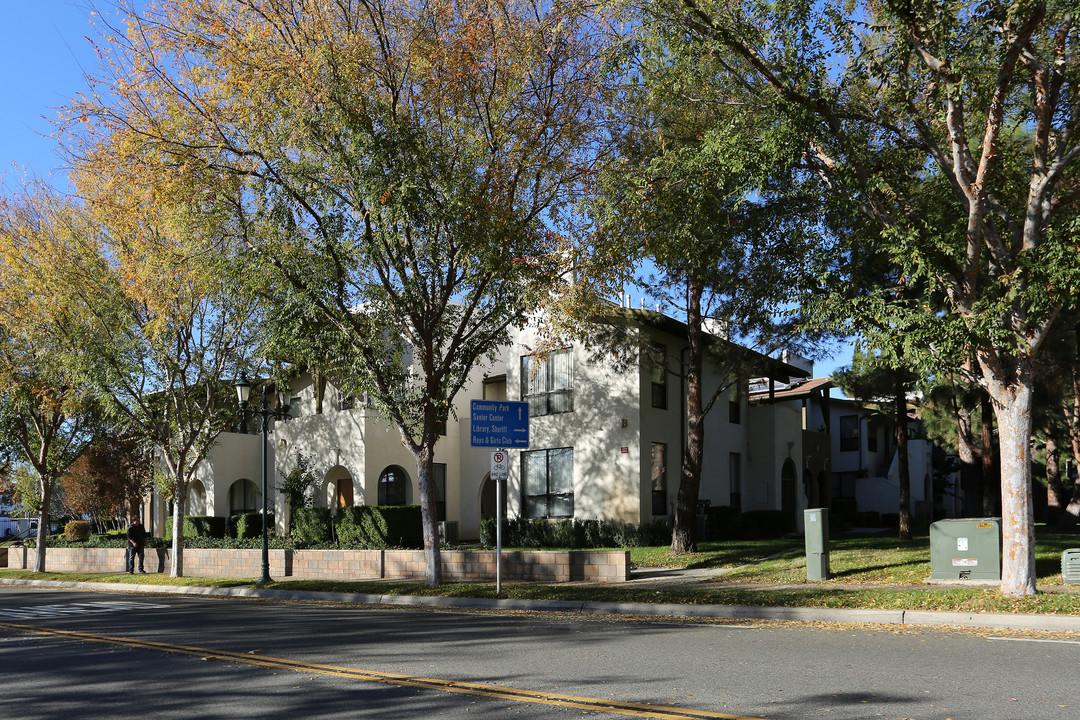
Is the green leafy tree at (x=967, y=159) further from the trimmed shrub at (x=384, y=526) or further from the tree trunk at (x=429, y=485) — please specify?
the trimmed shrub at (x=384, y=526)

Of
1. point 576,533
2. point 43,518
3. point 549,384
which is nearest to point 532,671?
point 576,533

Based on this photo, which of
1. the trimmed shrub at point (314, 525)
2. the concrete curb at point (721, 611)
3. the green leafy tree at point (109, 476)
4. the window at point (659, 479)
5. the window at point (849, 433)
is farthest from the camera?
the window at point (849, 433)

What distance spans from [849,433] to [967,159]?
33466 millimetres

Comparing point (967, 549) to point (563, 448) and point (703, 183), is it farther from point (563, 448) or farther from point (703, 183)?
point (563, 448)

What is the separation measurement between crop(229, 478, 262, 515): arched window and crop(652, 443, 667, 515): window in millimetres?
18114

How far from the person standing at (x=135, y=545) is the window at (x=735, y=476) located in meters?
19.3

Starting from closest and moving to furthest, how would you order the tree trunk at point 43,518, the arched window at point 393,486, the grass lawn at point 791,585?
the grass lawn at point 791,585
the tree trunk at point 43,518
the arched window at point 393,486

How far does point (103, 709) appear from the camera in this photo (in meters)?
7.40

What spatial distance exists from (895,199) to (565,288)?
6.97 m

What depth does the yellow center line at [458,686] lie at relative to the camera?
6.68m

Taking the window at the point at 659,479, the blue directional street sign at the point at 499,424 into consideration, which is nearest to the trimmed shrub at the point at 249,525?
the window at the point at 659,479

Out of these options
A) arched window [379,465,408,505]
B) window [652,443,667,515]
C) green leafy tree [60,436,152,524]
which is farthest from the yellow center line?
green leafy tree [60,436,152,524]

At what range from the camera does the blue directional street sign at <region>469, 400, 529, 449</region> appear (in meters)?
17.2

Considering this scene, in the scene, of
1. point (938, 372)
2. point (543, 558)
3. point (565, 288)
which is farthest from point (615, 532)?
point (938, 372)
